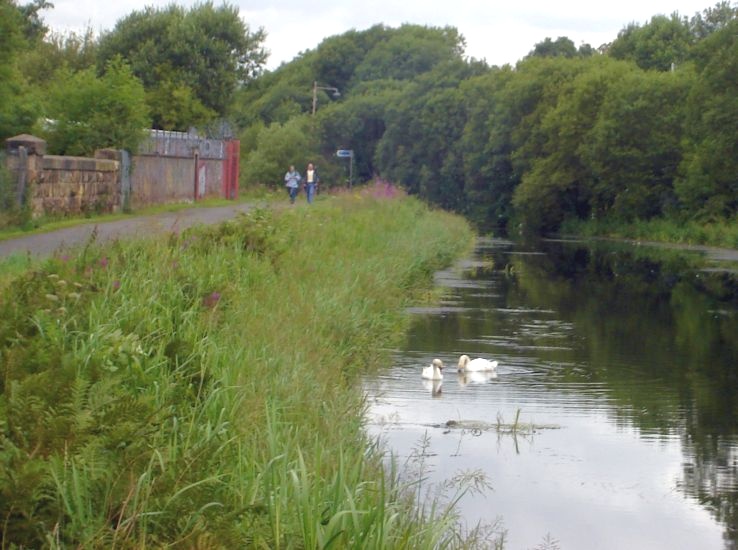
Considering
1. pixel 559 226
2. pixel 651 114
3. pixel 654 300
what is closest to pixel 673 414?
pixel 654 300

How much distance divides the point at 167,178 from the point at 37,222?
1318cm

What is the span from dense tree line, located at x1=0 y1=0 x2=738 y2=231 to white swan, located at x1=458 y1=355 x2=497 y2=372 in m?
14.5

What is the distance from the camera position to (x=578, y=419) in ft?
40.8

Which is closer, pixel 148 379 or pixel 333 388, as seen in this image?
pixel 148 379

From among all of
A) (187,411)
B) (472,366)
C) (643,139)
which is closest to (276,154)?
(643,139)

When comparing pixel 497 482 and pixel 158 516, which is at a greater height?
pixel 158 516

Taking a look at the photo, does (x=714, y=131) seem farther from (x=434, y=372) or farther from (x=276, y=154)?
(x=276, y=154)

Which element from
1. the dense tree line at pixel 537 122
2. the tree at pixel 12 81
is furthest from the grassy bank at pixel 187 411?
the dense tree line at pixel 537 122

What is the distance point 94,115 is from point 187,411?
25563 mm

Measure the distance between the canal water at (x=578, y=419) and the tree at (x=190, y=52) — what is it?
88.3ft

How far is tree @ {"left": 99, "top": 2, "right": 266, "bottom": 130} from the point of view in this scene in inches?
1895

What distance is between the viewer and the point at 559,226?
7788 centimetres

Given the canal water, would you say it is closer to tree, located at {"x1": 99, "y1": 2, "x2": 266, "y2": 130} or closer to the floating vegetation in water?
the floating vegetation in water

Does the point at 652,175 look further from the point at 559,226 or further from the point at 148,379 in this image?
the point at 148,379
